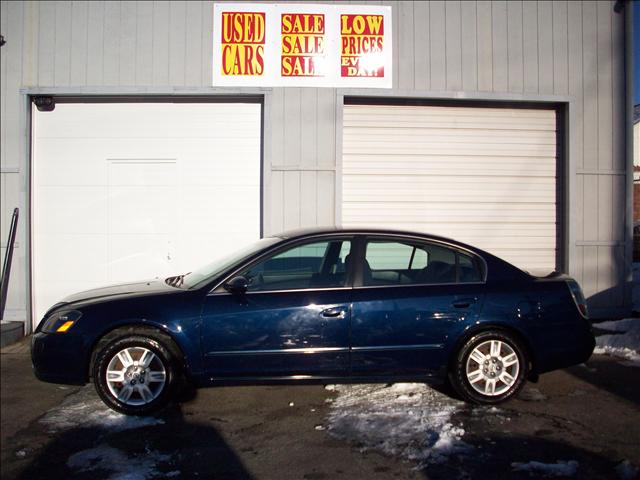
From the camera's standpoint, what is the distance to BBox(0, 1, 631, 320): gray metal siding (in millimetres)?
7918

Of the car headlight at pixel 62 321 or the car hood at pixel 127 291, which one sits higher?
the car hood at pixel 127 291

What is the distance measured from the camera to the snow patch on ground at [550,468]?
133 inches

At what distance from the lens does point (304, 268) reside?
4.70 metres

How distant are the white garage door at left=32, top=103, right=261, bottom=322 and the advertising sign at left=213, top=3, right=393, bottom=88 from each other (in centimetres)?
59

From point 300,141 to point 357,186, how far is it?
3.54 ft

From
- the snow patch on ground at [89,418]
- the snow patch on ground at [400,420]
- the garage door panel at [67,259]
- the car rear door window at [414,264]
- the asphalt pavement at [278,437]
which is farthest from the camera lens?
the garage door panel at [67,259]

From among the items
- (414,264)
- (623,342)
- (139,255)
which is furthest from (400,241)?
(139,255)

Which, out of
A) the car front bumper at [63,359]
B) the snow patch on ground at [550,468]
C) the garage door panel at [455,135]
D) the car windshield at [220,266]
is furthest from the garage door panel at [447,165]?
the snow patch on ground at [550,468]

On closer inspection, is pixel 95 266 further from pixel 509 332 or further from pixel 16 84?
pixel 509 332

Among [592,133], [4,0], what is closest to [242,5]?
[4,0]

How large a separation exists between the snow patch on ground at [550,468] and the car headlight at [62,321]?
11.3ft

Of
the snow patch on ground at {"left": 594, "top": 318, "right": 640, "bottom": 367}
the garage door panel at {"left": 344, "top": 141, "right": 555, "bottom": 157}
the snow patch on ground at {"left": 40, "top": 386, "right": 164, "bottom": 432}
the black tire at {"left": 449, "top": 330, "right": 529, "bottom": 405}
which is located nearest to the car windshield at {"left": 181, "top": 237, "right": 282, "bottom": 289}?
the snow patch on ground at {"left": 40, "top": 386, "right": 164, "bottom": 432}

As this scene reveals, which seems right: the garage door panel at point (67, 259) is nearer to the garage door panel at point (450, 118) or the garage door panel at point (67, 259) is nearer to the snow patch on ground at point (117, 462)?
the garage door panel at point (450, 118)

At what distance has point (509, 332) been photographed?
459 cm
